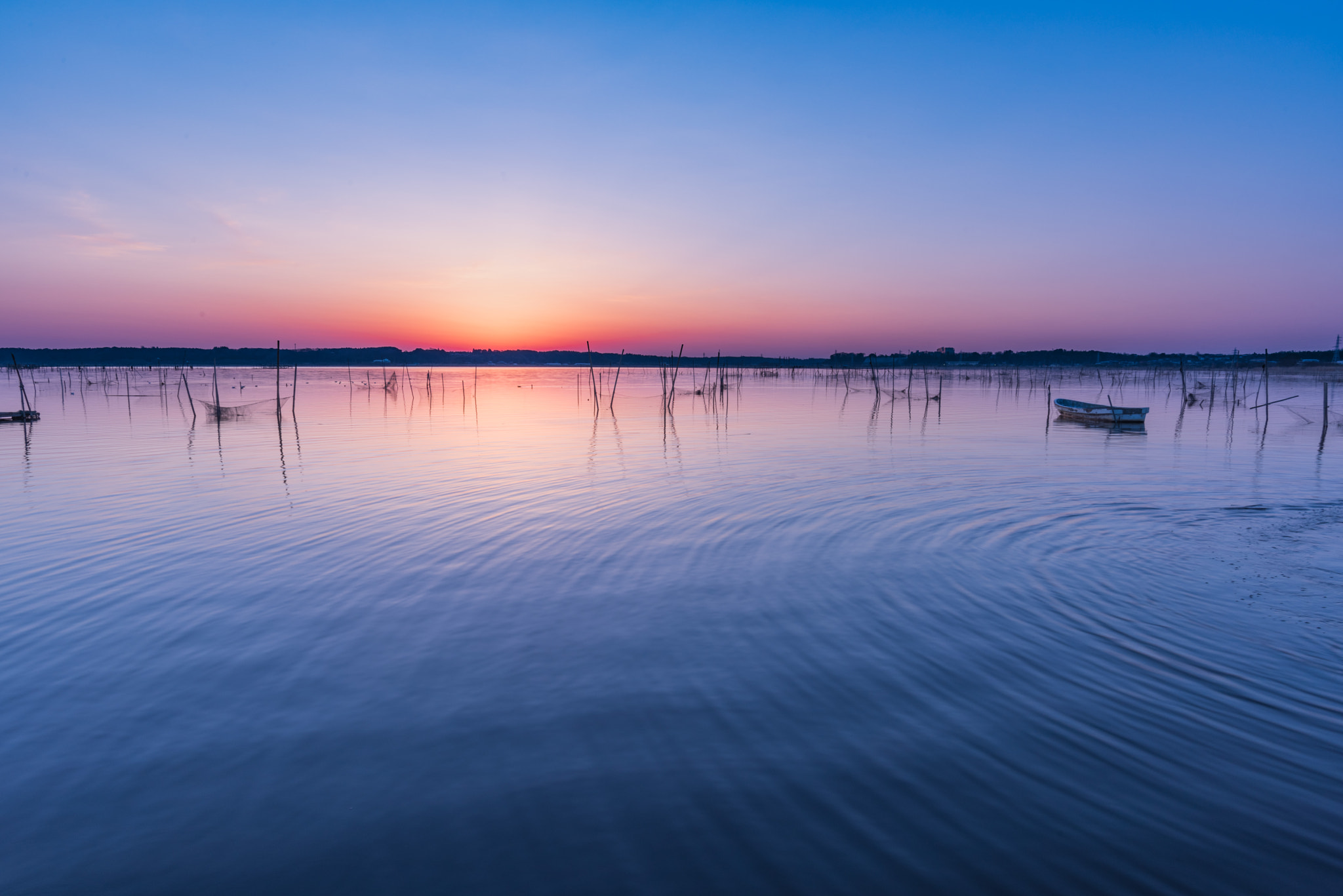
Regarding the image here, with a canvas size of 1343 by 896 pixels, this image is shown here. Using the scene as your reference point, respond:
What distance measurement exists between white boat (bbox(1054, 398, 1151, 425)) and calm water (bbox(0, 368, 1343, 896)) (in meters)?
13.1

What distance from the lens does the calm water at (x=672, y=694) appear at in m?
2.73

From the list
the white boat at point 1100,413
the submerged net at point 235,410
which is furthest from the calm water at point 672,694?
the submerged net at point 235,410

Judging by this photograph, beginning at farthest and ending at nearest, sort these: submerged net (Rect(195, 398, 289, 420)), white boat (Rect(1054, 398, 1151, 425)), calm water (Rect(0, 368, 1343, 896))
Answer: submerged net (Rect(195, 398, 289, 420)), white boat (Rect(1054, 398, 1151, 425)), calm water (Rect(0, 368, 1343, 896))

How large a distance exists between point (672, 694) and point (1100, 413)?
78.3ft

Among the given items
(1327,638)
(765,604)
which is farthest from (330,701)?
(1327,638)

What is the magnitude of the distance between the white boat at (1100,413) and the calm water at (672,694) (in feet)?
42.8

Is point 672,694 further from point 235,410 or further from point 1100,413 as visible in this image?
point 235,410

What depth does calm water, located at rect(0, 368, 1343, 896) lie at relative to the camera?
273 cm

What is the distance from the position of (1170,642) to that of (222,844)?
5815 mm

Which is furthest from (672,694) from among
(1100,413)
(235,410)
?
(235,410)

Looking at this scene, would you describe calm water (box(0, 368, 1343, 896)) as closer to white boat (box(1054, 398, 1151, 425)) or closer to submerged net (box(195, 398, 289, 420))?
white boat (box(1054, 398, 1151, 425))

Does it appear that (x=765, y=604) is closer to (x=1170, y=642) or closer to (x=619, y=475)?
(x=1170, y=642)

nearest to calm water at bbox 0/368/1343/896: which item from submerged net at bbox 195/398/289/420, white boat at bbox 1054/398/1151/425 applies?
white boat at bbox 1054/398/1151/425

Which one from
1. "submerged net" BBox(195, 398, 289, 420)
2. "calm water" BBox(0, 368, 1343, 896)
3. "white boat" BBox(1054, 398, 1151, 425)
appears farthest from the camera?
"submerged net" BBox(195, 398, 289, 420)
